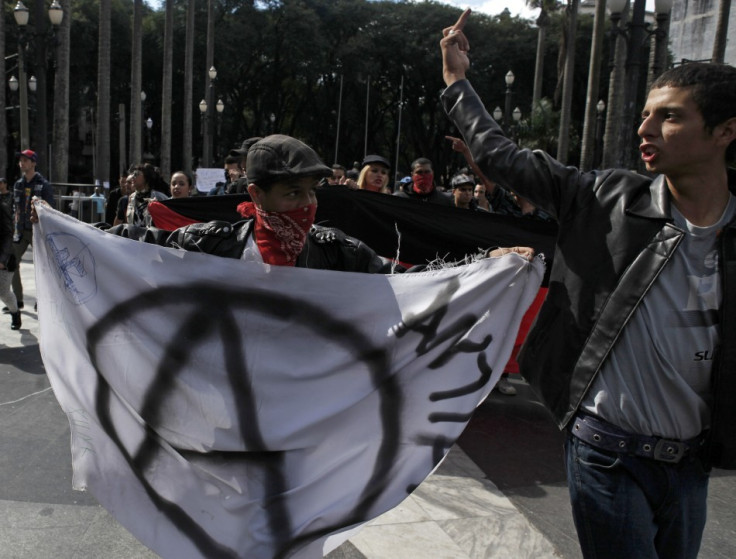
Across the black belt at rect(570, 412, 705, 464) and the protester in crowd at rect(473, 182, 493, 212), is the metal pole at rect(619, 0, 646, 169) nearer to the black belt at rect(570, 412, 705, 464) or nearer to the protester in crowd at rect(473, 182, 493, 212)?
the protester in crowd at rect(473, 182, 493, 212)

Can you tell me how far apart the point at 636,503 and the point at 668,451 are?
0.51ft

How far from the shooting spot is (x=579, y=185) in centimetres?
209

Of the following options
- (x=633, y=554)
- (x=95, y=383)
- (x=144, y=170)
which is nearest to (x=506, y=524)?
(x=633, y=554)

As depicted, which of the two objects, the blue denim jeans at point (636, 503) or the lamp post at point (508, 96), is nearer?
the blue denim jeans at point (636, 503)

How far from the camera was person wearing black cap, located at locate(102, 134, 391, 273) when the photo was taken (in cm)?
254

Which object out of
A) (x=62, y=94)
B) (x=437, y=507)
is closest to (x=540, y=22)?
(x=62, y=94)

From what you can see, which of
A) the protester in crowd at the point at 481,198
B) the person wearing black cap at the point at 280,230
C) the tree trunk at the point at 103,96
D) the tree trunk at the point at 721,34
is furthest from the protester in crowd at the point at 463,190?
the tree trunk at the point at 103,96

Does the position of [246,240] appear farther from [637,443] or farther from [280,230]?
[637,443]

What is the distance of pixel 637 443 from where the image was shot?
1.91 metres

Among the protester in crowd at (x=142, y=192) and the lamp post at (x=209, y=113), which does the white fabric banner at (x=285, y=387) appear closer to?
the protester in crowd at (x=142, y=192)

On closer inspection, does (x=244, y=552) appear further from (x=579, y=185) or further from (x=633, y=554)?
(x=579, y=185)

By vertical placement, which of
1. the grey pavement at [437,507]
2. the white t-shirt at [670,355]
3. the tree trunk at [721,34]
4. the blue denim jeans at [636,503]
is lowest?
the grey pavement at [437,507]

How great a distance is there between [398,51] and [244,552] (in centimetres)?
4769

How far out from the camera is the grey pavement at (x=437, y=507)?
3.47m
